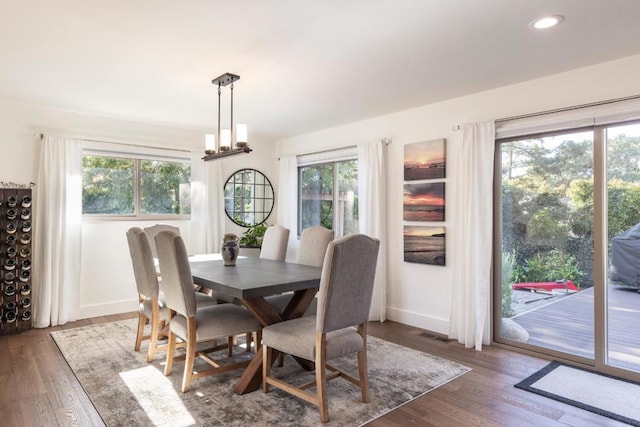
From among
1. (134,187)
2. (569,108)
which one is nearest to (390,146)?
(569,108)

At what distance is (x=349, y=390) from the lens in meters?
2.71

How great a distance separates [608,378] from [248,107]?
13.0 feet

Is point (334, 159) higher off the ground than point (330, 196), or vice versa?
point (334, 159)

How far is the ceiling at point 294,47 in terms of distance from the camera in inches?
86.0

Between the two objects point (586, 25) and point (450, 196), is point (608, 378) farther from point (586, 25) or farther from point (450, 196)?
point (586, 25)

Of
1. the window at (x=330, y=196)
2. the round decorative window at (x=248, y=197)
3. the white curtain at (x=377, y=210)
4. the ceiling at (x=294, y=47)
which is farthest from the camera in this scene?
the round decorative window at (x=248, y=197)

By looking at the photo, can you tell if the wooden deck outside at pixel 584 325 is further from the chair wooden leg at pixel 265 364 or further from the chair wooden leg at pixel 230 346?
the chair wooden leg at pixel 230 346

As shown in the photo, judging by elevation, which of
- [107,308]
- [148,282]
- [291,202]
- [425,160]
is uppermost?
[425,160]

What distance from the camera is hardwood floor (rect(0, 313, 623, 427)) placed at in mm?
2316

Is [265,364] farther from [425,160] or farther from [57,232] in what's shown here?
[57,232]

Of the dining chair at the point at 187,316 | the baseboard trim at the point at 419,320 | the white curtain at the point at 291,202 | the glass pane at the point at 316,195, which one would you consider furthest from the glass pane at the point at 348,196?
the dining chair at the point at 187,316

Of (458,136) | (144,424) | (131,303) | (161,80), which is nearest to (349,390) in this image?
(144,424)

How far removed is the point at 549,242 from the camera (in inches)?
133

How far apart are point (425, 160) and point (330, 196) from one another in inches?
65.1
